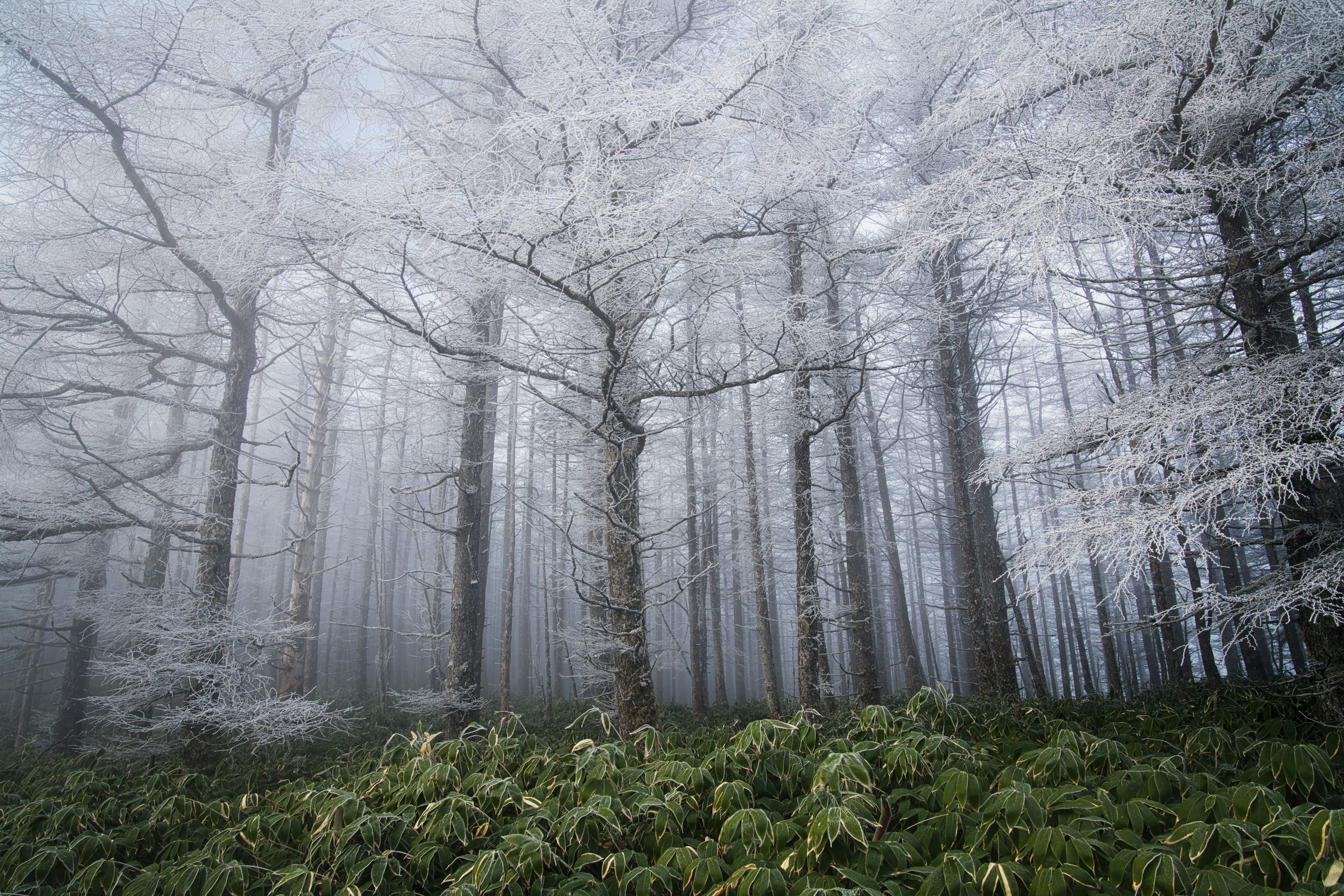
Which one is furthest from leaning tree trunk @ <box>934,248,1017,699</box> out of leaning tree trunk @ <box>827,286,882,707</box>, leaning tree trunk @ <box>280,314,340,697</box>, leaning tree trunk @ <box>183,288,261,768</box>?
leaning tree trunk @ <box>280,314,340,697</box>

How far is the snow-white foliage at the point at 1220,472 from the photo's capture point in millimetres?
3586

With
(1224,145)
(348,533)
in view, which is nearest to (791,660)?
(348,533)

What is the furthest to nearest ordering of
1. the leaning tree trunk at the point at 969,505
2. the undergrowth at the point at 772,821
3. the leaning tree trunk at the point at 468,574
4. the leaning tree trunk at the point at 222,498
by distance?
the leaning tree trunk at the point at 969,505 < the leaning tree trunk at the point at 468,574 < the leaning tree trunk at the point at 222,498 < the undergrowth at the point at 772,821

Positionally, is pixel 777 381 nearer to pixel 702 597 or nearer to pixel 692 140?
pixel 692 140

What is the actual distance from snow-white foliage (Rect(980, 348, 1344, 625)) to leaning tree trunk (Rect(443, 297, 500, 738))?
6332 millimetres

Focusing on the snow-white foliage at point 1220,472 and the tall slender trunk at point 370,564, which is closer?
the snow-white foliage at point 1220,472

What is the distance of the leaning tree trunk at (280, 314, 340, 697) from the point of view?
11.6 meters

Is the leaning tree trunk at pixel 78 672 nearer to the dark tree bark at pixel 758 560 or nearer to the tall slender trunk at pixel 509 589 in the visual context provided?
the tall slender trunk at pixel 509 589

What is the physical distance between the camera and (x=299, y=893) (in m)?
2.31

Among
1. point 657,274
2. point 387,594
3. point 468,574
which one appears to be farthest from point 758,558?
point 387,594

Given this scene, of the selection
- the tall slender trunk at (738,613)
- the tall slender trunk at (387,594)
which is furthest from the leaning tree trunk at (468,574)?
the tall slender trunk at (738,613)

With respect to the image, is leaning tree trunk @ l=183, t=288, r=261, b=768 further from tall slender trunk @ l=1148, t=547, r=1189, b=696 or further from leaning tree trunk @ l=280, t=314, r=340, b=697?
tall slender trunk @ l=1148, t=547, r=1189, b=696

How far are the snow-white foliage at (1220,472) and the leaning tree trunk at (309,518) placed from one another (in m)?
11.7

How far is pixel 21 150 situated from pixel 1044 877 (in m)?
10.6
